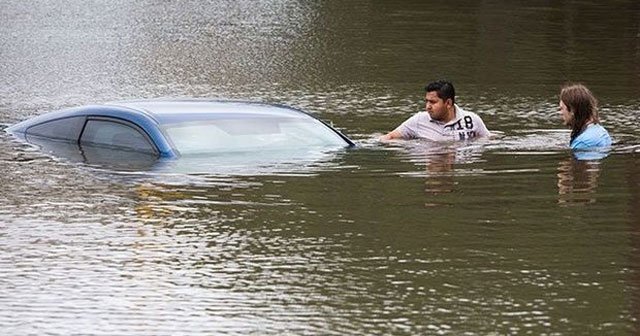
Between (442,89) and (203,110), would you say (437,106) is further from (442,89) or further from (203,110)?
(203,110)

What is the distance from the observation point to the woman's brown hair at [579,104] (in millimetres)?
15414

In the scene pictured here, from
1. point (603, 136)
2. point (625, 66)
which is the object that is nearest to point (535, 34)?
point (625, 66)

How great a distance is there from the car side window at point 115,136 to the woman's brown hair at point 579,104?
362 centimetres

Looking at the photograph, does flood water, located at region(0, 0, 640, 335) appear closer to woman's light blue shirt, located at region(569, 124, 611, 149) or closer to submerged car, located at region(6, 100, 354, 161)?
woman's light blue shirt, located at region(569, 124, 611, 149)

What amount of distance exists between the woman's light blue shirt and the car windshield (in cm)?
204

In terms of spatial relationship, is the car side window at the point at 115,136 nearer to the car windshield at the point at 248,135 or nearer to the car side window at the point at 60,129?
the car side window at the point at 60,129

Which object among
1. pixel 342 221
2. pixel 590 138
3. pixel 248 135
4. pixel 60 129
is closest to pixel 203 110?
pixel 248 135

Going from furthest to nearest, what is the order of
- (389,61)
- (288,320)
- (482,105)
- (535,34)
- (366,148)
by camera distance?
(535,34) < (389,61) < (482,105) < (366,148) < (288,320)

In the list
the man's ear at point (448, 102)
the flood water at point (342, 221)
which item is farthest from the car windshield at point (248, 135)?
the man's ear at point (448, 102)

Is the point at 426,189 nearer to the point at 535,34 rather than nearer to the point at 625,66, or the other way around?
the point at 625,66

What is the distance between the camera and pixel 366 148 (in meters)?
A: 15.7

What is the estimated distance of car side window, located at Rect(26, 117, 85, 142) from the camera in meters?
15.7

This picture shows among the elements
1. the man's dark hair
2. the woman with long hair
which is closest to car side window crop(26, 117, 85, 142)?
the man's dark hair

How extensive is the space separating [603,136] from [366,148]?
208 centimetres
